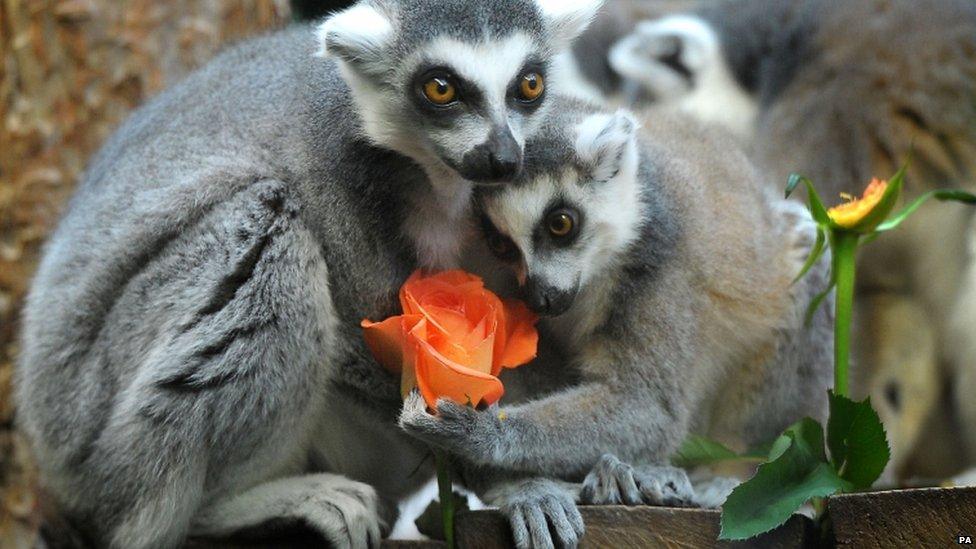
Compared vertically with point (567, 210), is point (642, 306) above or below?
below

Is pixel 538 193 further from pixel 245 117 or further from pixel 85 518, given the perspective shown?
pixel 85 518

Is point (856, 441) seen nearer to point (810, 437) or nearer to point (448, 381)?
point (810, 437)

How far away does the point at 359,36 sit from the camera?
3359 mm

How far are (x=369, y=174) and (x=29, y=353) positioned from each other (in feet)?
4.51

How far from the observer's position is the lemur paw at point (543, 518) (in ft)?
10.2

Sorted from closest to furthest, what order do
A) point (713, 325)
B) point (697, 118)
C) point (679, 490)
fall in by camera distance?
1. point (679, 490)
2. point (713, 325)
3. point (697, 118)

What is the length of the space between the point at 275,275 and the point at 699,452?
1540mm

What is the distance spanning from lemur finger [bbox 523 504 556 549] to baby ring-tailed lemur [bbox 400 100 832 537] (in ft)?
0.13

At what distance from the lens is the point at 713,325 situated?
3988 mm

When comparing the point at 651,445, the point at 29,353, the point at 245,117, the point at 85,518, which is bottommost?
the point at 85,518

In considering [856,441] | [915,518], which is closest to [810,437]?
[856,441]

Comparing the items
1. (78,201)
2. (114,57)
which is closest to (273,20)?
(114,57)

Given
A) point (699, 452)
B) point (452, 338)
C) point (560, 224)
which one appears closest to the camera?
point (452, 338)

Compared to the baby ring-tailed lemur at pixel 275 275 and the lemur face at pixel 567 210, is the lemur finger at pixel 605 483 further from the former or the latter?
the baby ring-tailed lemur at pixel 275 275
